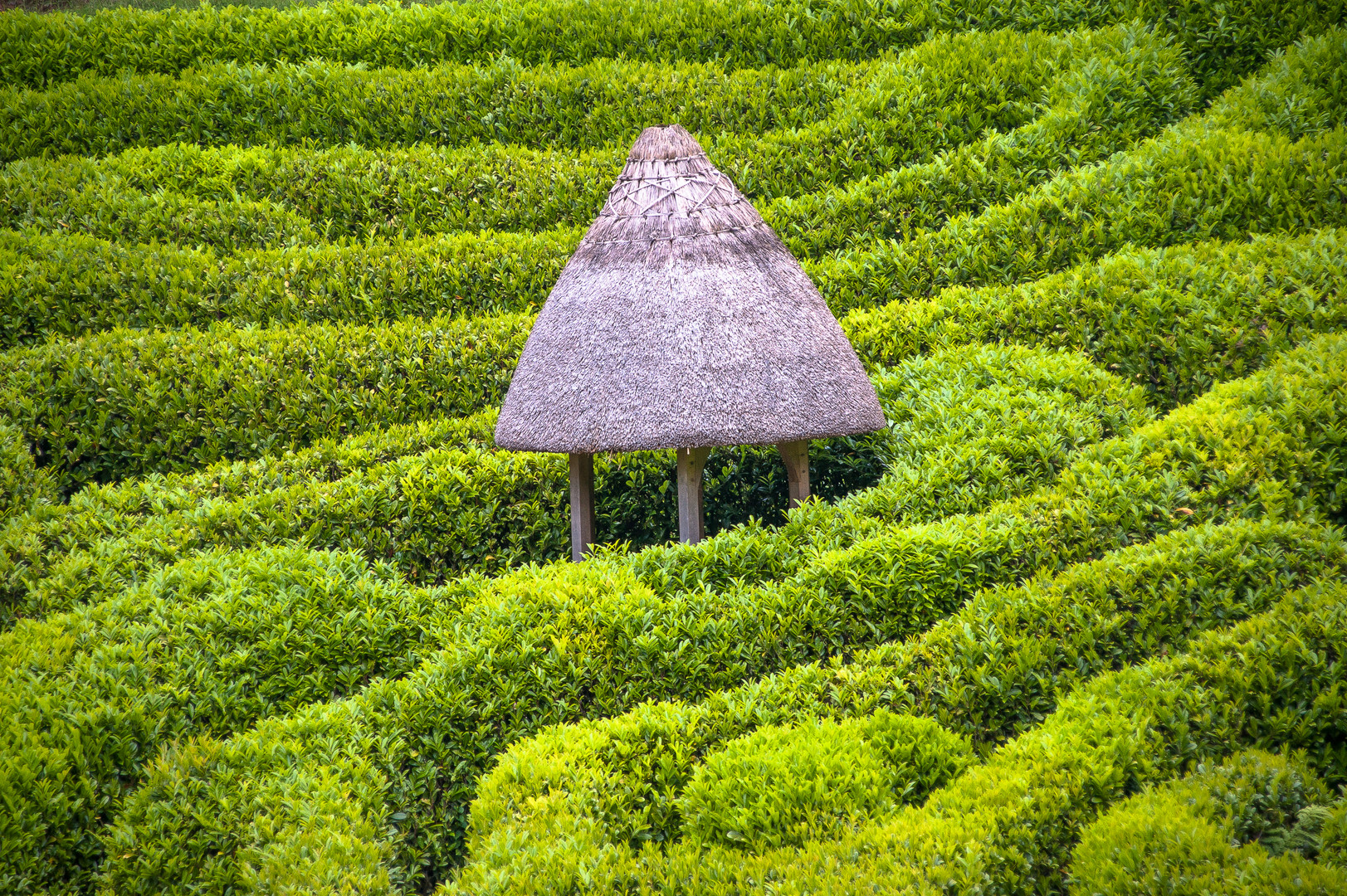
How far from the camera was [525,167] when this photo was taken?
9.32 meters

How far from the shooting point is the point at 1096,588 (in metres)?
4.93

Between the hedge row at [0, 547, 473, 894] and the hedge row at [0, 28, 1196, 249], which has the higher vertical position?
the hedge row at [0, 28, 1196, 249]

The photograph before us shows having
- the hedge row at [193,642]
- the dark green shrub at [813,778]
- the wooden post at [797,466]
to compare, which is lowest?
the dark green shrub at [813,778]

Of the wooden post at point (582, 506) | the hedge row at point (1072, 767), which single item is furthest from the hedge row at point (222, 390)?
the hedge row at point (1072, 767)

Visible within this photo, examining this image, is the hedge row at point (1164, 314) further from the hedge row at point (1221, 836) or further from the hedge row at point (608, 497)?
the hedge row at point (1221, 836)

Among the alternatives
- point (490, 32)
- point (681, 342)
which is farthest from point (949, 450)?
point (490, 32)

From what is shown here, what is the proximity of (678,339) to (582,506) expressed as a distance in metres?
1.40

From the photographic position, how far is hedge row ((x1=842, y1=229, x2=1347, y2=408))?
651 cm

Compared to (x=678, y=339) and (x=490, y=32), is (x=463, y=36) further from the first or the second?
(x=678, y=339)

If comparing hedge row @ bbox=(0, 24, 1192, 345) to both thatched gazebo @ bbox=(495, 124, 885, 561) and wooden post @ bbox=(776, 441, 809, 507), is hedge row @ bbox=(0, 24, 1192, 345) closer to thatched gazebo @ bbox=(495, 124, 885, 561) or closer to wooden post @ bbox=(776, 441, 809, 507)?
thatched gazebo @ bbox=(495, 124, 885, 561)

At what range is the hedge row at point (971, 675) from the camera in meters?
4.41

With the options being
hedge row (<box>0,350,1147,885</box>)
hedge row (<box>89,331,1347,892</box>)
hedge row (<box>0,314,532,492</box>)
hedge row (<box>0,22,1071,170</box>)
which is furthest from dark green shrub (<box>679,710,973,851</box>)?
hedge row (<box>0,22,1071,170</box>)

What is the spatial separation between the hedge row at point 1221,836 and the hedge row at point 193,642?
2377 mm

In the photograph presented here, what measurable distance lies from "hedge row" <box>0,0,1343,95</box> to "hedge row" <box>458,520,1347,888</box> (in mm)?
6966
